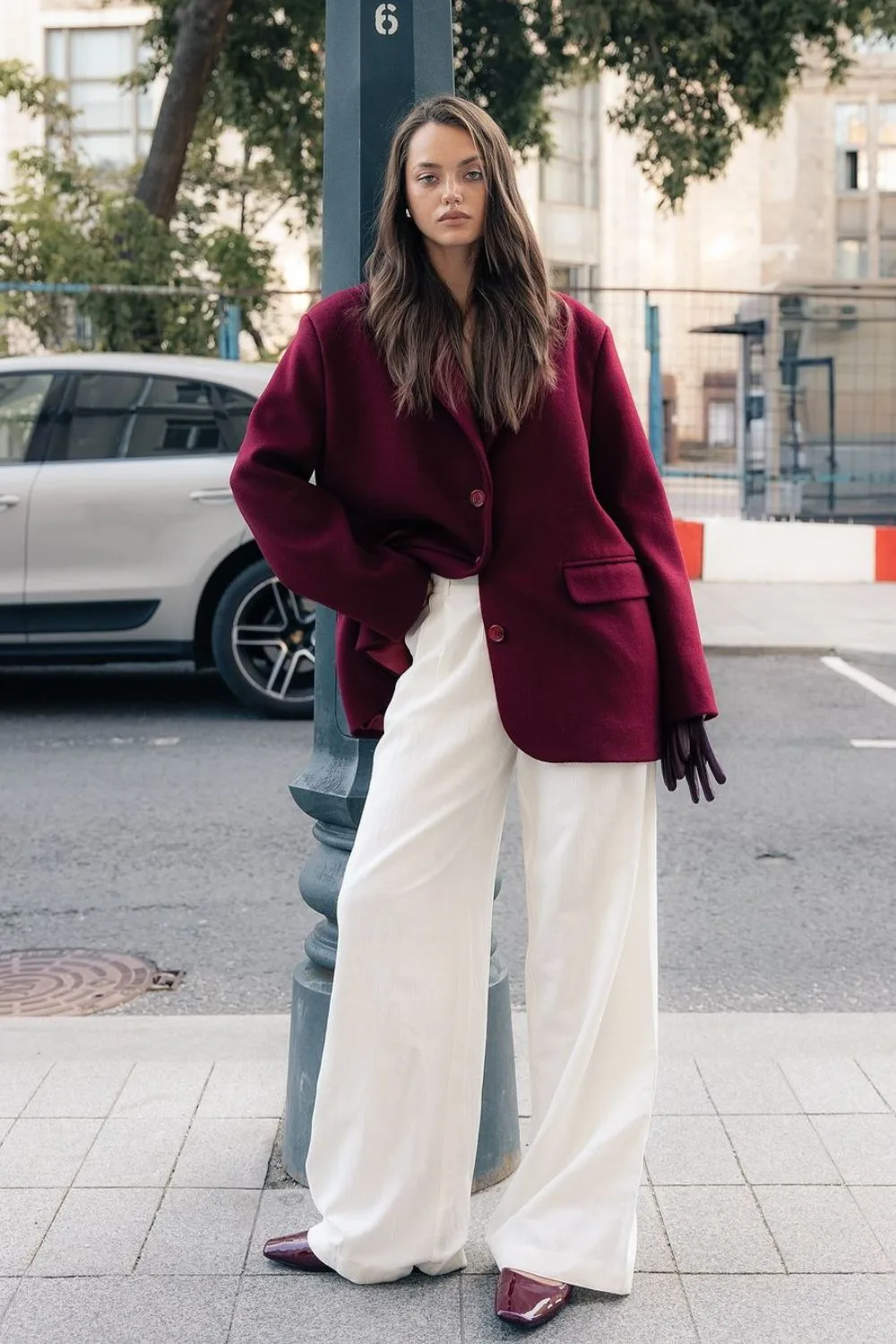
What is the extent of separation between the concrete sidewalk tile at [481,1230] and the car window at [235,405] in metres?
5.44

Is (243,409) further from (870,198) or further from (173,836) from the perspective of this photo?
(870,198)

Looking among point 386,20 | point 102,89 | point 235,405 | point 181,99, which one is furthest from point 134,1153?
point 102,89

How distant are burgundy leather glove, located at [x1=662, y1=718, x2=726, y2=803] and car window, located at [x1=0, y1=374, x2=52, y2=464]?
19.3 ft

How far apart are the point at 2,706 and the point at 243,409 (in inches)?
78.4

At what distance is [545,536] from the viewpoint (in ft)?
8.70

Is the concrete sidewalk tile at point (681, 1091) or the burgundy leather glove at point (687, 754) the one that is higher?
the burgundy leather glove at point (687, 754)

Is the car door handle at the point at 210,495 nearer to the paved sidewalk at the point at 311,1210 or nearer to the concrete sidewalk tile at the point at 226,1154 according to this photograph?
the paved sidewalk at the point at 311,1210

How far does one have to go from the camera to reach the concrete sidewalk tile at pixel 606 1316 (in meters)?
2.62

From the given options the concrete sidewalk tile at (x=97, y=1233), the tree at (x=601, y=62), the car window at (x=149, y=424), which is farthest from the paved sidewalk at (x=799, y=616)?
the concrete sidewalk tile at (x=97, y=1233)

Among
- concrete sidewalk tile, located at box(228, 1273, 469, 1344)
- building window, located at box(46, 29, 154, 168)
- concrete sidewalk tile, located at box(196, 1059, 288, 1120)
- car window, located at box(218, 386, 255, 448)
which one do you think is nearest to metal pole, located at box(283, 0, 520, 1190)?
concrete sidewalk tile, located at box(196, 1059, 288, 1120)

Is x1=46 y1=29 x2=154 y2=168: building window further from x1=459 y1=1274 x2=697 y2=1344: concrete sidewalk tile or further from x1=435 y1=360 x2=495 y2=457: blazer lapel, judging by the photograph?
x1=459 y1=1274 x2=697 y2=1344: concrete sidewalk tile

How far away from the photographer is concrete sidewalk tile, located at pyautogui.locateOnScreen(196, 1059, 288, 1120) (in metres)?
3.44

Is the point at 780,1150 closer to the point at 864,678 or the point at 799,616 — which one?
the point at 864,678

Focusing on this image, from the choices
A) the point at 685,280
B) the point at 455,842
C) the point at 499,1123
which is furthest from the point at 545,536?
the point at 685,280
